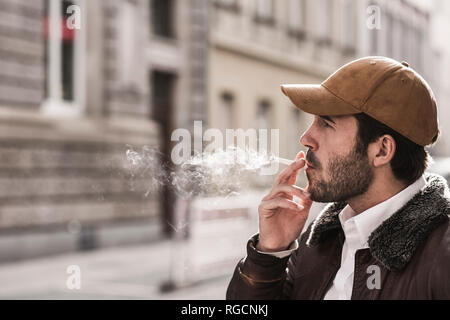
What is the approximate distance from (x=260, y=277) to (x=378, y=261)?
33 cm

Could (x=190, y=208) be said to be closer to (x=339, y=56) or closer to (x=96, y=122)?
(x=96, y=122)

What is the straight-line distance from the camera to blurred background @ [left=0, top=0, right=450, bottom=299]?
9.80 m

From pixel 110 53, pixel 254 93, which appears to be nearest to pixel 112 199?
pixel 110 53

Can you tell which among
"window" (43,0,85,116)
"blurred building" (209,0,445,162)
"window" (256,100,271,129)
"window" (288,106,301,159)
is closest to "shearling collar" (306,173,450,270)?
"window" (43,0,85,116)

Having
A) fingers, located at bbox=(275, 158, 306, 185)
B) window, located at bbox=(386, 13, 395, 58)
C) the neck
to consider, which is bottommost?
the neck

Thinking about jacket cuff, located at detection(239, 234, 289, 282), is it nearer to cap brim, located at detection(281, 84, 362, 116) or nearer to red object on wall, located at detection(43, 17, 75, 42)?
cap brim, located at detection(281, 84, 362, 116)

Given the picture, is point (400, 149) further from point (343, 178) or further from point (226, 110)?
point (226, 110)

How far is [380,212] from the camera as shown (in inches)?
78.4

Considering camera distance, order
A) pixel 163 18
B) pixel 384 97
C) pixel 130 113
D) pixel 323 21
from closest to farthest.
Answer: pixel 384 97
pixel 130 113
pixel 163 18
pixel 323 21

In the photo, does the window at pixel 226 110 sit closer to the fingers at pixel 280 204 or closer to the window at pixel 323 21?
the window at pixel 323 21

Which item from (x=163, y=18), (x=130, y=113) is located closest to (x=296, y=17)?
(x=163, y=18)

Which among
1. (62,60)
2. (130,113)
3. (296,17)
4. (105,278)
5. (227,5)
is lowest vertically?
(105,278)

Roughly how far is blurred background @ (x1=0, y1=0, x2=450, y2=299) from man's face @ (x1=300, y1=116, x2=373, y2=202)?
5.91 meters
